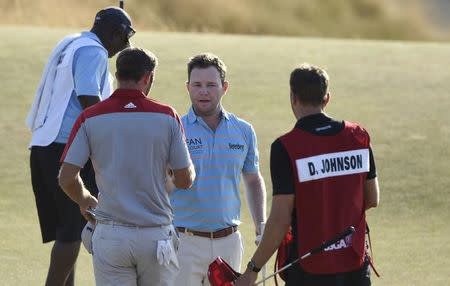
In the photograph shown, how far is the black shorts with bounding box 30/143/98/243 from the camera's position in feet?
25.6

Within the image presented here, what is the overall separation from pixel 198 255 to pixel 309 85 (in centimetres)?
163

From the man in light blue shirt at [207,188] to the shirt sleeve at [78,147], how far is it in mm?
958

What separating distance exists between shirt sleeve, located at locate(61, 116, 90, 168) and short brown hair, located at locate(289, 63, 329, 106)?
3.70 ft

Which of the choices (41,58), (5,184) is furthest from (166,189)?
(41,58)

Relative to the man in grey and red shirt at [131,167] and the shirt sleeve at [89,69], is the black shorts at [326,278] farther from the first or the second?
the shirt sleeve at [89,69]

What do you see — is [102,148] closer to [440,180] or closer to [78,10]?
[440,180]

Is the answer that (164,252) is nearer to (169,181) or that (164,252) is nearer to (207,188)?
(169,181)

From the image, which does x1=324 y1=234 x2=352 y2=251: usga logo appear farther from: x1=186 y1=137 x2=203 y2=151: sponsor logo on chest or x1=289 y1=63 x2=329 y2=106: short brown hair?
x1=186 y1=137 x2=203 y2=151: sponsor logo on chest

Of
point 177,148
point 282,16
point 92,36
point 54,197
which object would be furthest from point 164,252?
point 282,16

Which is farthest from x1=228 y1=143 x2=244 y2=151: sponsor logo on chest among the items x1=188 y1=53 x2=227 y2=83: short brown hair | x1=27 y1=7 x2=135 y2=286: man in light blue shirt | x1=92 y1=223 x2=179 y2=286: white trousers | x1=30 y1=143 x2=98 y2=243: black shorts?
x1=30 y1=143 x2=98 y2=243: black shorts

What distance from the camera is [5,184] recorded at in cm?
1322

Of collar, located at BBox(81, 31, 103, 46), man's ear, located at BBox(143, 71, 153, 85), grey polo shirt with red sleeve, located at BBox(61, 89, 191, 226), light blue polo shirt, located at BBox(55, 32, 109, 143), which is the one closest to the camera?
grey polo shirt with red sleeve, located at BBox(61, 89, 191, 226)

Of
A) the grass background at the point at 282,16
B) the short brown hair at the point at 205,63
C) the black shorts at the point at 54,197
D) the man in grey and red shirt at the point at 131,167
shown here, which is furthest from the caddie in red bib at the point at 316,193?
the grass background at the point at 282,16

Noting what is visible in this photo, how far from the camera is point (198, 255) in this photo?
6.86 metres
